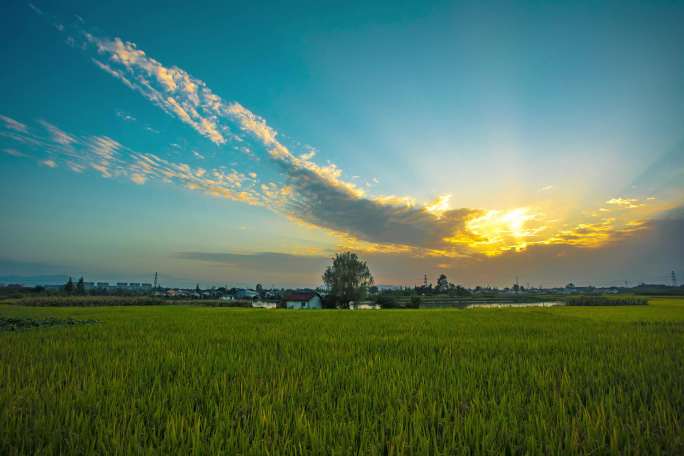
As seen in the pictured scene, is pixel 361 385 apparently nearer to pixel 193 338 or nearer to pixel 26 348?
pixel 193 338

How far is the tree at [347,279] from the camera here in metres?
61.8

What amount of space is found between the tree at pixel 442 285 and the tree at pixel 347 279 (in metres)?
65.6

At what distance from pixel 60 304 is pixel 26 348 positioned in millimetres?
38117

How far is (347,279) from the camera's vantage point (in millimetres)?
62375

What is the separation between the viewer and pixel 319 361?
5000 millimetres

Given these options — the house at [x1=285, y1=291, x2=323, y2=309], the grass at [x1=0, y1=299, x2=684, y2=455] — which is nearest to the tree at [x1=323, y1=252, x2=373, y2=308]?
the house at [x1=285, y1=291, x2=323, y2=309]

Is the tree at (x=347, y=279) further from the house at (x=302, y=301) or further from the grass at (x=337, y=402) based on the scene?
the grass at (x=337, y=402)

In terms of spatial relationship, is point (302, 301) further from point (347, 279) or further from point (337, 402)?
point (337, 402)

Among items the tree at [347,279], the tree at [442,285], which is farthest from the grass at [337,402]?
the tree at [442,285]

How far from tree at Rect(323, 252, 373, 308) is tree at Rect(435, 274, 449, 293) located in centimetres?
6558

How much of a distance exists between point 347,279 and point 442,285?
72.0 metres

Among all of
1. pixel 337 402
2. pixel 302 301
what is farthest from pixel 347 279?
pixel 337 402

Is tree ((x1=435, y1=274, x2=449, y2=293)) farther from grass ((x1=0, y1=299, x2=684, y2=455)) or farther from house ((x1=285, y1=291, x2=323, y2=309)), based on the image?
grass ((x1=0, y1=299, x2=684, y2=455))

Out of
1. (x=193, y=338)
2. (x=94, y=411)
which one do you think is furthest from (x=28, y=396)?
(x=193, y=338)
